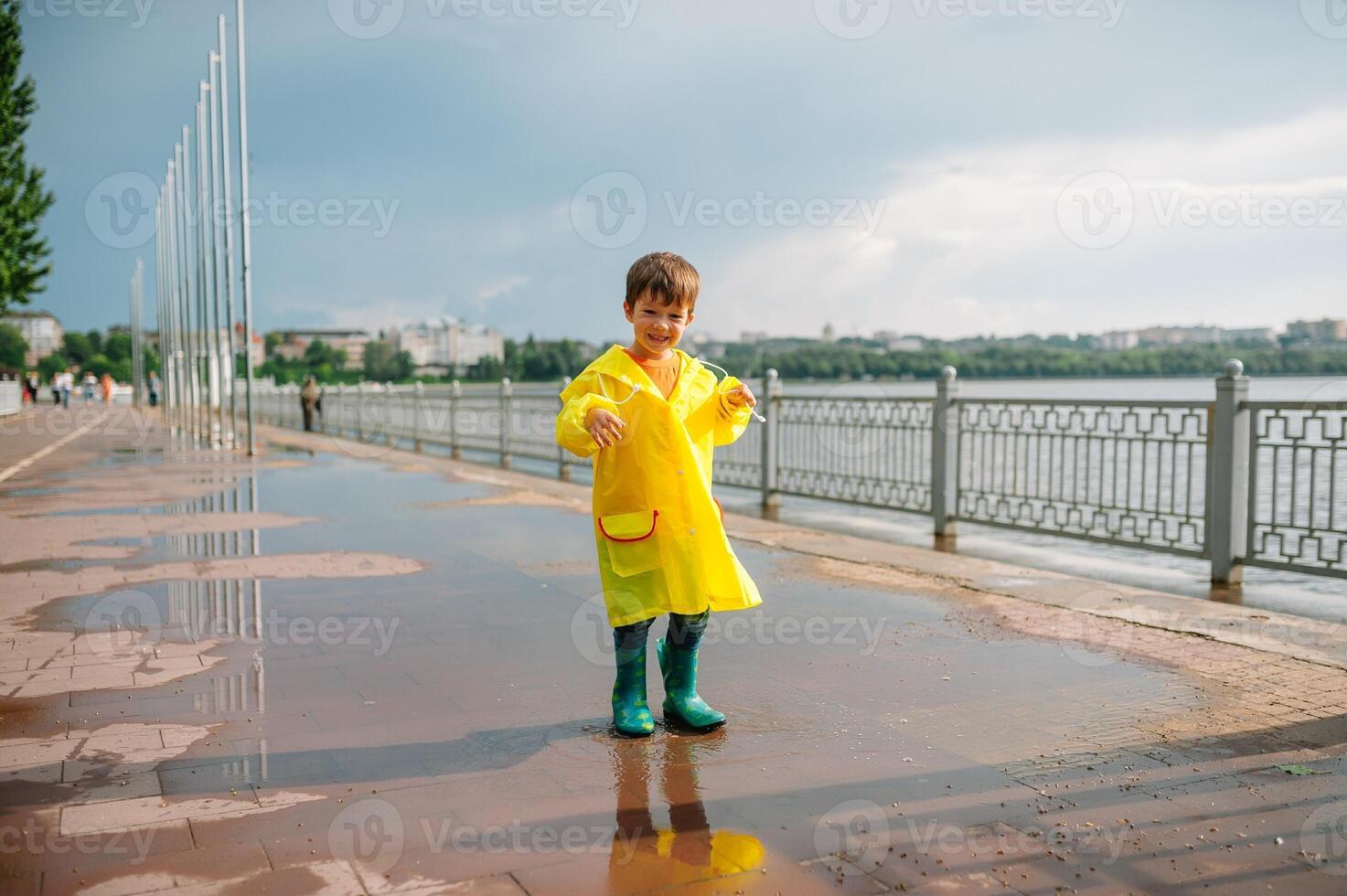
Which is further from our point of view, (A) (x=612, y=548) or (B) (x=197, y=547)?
(B) (x=197, y=547)

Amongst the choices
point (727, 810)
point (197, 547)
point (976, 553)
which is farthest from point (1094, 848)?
point (197, 547)

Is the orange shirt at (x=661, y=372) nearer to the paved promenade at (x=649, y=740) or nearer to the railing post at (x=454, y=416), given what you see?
the paved promenade at (x=649, y=740)

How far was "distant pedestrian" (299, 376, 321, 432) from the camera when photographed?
3294 cm

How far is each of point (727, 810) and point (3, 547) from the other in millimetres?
7660

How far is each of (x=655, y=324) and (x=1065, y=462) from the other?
7.21 metres

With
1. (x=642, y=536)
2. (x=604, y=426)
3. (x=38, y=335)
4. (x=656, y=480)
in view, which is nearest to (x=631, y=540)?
(x=642, y=536)

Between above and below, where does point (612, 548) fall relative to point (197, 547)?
above

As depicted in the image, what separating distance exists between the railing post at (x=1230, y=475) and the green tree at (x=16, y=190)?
3072 cm

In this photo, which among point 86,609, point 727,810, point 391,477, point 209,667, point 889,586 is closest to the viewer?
point 727,810

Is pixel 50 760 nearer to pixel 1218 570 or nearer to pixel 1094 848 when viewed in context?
pixel 1094 848

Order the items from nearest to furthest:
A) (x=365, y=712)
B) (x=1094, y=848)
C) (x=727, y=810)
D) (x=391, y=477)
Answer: (x=1094, y=848)
(x=727, y=810)
(x=365, y=712)
(x=391, y=477)

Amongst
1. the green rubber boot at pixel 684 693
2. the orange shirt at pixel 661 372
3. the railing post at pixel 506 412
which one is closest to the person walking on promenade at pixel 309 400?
the railing post at pixel 506 412

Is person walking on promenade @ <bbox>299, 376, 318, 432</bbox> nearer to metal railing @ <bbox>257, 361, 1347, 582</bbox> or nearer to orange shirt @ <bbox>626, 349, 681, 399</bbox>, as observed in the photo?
metal railing @ <bbox>257, 361, 1347, 582</bbox>

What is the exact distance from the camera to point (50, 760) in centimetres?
368
